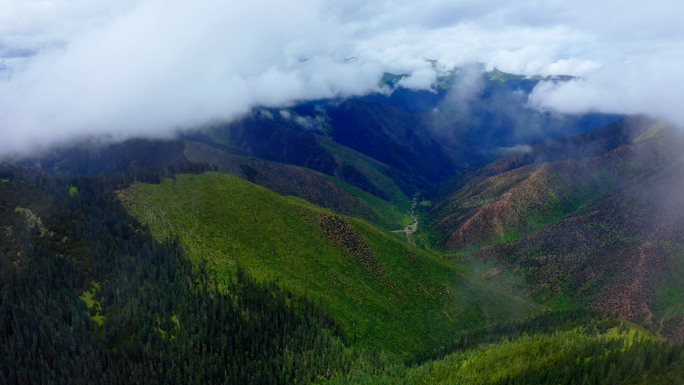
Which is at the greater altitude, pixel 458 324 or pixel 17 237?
pixel 17 237

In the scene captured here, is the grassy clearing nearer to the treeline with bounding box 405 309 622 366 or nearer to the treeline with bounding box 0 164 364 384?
the treeline with bounding box 0 164 364 384

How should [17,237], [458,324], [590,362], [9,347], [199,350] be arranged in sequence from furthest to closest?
[458,324] → [17,237] → [199,350] → [9,347] → [590,362]

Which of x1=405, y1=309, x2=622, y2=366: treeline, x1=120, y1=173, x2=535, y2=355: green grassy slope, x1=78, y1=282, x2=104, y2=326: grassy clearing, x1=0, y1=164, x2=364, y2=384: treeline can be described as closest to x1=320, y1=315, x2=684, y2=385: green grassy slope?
x1=405, y1=309, x2=622, y2=366: treeline

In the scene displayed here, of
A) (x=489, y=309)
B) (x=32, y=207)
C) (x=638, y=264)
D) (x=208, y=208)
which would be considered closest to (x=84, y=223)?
(x=32, y=207)

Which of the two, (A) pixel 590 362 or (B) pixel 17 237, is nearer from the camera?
(A) pixel 590 362

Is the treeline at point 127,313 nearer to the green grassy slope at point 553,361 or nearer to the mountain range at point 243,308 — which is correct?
the mountain range at point 243,308

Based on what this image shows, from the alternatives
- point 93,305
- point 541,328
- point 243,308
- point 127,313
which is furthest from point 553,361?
point 93,305

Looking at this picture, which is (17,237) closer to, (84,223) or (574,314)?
(84,223)
